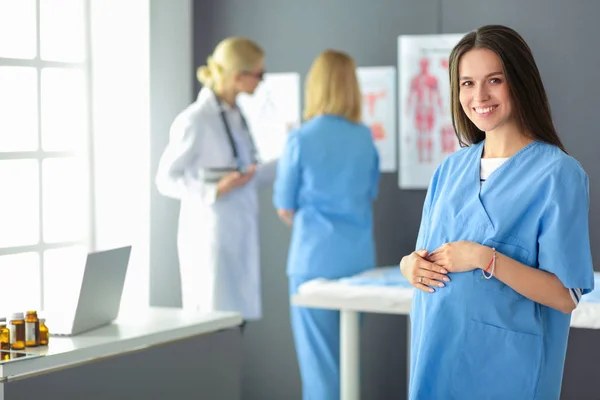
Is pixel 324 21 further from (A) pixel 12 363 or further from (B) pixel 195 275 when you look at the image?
(A) pixel 12 363

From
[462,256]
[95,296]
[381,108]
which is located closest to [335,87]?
[381,108]

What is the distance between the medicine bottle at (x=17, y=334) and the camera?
7.95 feet

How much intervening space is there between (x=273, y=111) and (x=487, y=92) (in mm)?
2820

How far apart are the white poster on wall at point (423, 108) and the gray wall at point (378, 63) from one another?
0.06m

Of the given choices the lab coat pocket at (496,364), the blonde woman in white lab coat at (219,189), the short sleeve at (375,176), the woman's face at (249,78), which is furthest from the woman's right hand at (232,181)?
the lab coat pocket at (496,364)

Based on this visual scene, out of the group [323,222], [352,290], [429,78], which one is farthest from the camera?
[429,78]

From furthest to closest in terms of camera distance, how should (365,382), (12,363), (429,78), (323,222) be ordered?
(365,382), (429,78), (323,222), (12,363)

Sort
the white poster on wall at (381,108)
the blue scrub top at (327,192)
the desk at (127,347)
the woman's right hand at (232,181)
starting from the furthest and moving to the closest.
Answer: the white poster on wall at (381,108) → the woman's right hand at (232,181) → the blue scrub top at (327,192) → the desk at (127,347)

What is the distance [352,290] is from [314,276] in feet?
1.61

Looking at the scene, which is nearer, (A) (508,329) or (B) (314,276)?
(A) (508,329)

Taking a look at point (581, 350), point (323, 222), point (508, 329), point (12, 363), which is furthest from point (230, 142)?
point (508, 329)

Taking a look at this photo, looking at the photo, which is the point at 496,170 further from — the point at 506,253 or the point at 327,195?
the point at 327,195

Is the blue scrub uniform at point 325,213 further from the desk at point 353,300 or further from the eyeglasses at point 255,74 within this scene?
the eyeglasses at point 255,74

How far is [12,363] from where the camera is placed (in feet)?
7.40
